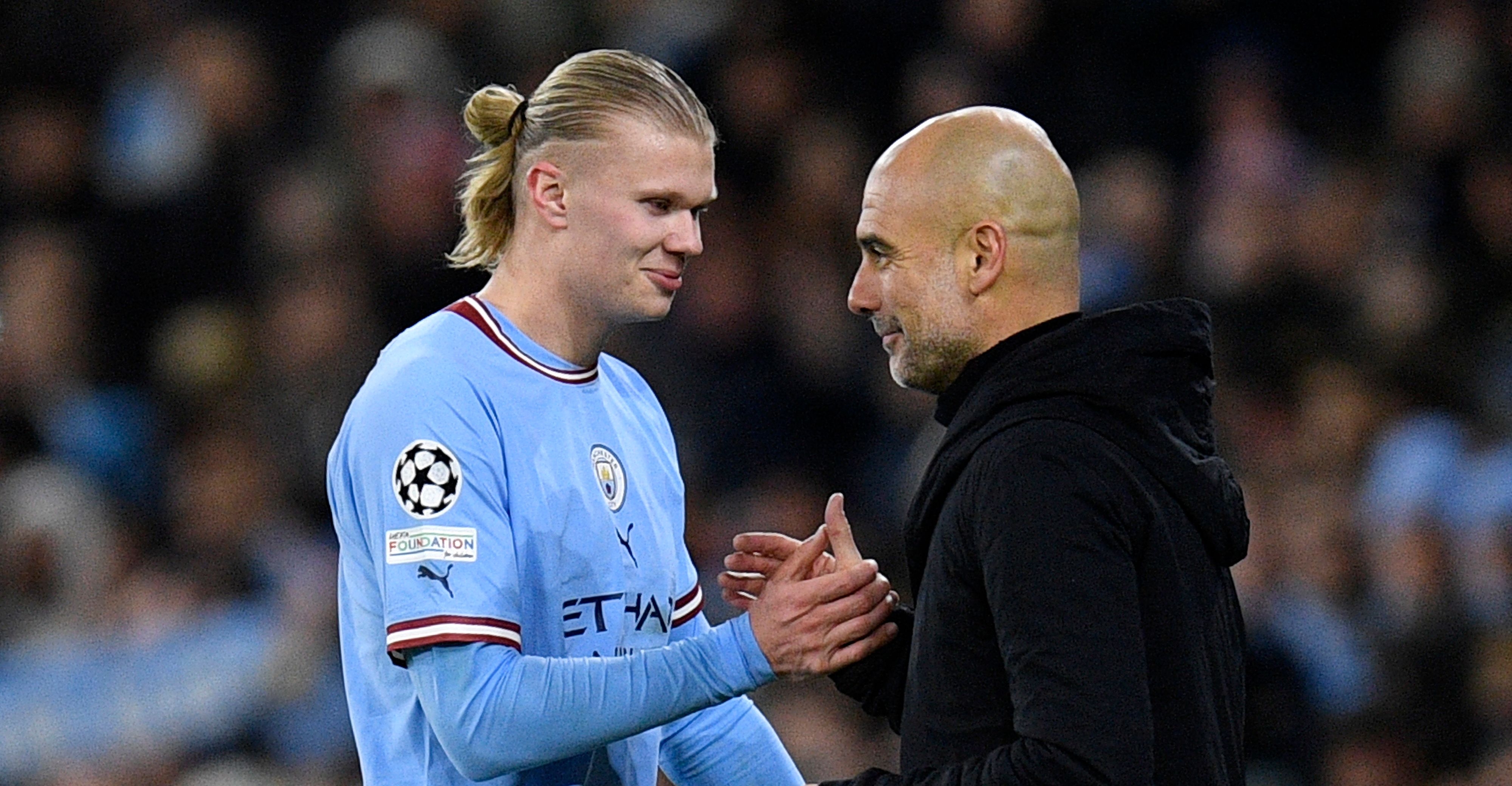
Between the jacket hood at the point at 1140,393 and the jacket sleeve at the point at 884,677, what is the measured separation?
400 mm

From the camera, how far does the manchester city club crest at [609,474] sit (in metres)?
3.12

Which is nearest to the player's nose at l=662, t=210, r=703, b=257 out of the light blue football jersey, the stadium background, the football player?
the football player

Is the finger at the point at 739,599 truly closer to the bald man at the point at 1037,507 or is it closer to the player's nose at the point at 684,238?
the bald man at the point at 1037,507

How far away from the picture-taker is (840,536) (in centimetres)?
304

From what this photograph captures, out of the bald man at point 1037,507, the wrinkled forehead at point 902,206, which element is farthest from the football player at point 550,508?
the wrinkled forehead at point 902,206

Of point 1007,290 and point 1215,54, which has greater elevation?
point 1215,54

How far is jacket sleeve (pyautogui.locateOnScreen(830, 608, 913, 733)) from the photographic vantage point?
309 centimetres

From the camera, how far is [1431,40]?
6.84 metres

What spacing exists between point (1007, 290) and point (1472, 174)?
4.03 metres

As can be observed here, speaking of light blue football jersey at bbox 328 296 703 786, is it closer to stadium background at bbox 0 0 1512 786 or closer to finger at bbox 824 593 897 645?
finger at bbox 824 593 897 645

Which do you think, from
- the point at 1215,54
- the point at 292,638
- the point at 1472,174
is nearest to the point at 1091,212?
the point at 1215,54

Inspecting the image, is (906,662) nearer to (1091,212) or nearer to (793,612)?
(793,612)

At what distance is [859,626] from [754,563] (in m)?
0.24

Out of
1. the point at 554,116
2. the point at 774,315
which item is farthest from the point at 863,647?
the point at 774,315
